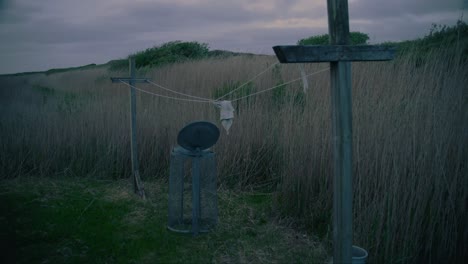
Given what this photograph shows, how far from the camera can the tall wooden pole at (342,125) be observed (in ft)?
7.03

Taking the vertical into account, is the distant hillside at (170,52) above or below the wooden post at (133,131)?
above

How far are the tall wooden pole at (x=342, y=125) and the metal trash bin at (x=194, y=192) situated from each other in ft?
4.74

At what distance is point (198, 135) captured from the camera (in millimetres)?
3242

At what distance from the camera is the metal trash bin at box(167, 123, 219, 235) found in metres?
3.35

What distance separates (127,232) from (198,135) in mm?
1212

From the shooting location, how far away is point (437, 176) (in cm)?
278

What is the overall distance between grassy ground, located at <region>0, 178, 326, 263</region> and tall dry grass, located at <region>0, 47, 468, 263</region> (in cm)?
35

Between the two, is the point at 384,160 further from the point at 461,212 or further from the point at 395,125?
the point at 461,212

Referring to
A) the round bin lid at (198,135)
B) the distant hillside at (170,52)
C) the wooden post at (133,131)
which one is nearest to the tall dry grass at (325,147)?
the wooden post at (133,131)

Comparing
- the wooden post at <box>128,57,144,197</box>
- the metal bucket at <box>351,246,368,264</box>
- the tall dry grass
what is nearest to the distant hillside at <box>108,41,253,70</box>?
the tall dry grass

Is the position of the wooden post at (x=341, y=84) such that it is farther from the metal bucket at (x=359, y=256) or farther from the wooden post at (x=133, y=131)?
the wooden post at (x=133, y=131)

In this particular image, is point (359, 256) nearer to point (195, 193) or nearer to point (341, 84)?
point (341, 84)

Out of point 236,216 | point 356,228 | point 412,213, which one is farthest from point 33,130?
point 412,213

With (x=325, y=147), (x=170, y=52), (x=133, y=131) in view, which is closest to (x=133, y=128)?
(x=133, y=131)
